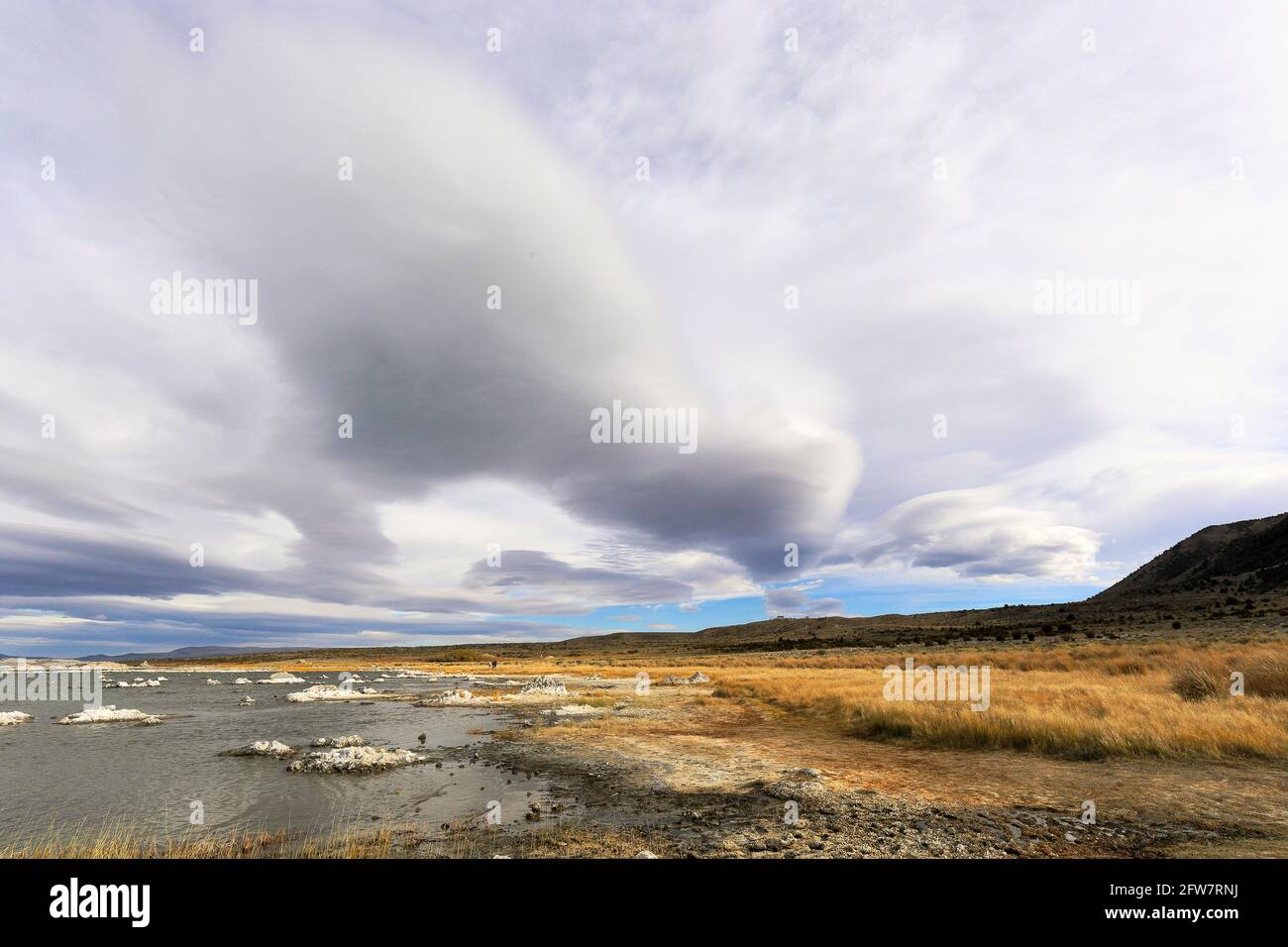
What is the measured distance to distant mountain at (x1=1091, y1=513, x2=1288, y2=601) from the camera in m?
78.4

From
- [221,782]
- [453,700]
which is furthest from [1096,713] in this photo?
[453,700]

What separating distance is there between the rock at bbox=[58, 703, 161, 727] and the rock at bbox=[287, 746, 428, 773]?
17296 millimetres

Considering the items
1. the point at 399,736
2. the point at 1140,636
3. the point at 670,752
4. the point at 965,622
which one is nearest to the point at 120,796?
the point at 399,736

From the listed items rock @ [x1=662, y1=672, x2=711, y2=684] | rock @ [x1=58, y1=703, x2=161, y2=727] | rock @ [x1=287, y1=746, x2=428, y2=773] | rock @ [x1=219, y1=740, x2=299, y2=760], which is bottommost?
rock @ [x1=662, y1=672, x2=711, y2=684]

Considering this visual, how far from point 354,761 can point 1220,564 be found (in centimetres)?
13699

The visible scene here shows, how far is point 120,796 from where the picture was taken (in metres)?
15.1

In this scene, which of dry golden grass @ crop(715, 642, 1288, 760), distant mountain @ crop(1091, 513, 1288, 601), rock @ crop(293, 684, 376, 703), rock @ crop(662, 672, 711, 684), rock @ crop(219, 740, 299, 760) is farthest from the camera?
distant mountain @ crop(1091, 513, 1288, 601)

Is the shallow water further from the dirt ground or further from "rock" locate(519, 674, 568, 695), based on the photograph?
"rock" locate(519, 674, 568, 695)

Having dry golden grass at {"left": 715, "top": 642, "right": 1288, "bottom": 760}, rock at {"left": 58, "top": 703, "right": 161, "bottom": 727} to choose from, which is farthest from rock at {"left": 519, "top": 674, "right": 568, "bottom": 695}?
rock at {"left": 58, "top": 703, "right": 161, "bottom": 727}

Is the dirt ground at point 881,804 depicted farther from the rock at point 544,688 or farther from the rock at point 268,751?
the rock at point 544,688

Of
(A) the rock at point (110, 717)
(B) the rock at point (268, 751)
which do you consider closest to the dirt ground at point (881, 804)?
(B) the rock at point (268, 751)

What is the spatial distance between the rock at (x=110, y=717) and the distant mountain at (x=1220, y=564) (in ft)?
334

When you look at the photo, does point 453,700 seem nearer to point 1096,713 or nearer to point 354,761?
point 354,761
